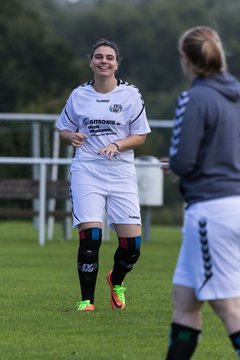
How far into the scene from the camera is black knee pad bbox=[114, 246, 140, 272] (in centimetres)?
1123

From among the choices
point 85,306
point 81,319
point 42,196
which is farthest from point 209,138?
point 42,196

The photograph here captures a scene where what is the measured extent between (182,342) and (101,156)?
4.03 m

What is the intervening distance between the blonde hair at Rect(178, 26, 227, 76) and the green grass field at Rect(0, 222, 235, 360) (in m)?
2.33

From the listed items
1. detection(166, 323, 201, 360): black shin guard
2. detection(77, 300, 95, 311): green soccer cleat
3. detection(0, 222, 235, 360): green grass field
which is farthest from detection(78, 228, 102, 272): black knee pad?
detection(166, 323, 201, 360): black shin guard

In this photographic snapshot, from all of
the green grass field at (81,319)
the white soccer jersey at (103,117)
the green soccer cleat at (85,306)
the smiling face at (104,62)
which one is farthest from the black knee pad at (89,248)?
the smiling face at (104,62)

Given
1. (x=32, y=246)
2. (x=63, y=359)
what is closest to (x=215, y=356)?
(x=63, y=359)

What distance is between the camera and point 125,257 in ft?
37.0

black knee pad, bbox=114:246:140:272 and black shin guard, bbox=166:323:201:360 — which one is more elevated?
black shin guard, bbox=166:323:201:360

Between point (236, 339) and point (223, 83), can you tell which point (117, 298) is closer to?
point (236, 339)

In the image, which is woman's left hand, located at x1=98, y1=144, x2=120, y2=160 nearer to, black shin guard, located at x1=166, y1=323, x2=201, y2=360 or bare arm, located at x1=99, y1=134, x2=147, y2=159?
bare arm, located at x1=99, y1=134, x2=147, y2=159

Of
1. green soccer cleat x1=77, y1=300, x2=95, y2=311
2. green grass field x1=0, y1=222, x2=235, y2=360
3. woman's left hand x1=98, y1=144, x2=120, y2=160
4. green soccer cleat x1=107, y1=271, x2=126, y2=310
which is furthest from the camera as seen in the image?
green soccer cleat x1=107, y1=271, x2=126, y2=310

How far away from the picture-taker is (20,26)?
7419 centimetres

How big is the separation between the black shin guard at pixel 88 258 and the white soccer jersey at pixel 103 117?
2.15ft

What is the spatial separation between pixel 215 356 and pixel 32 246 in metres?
12.9
